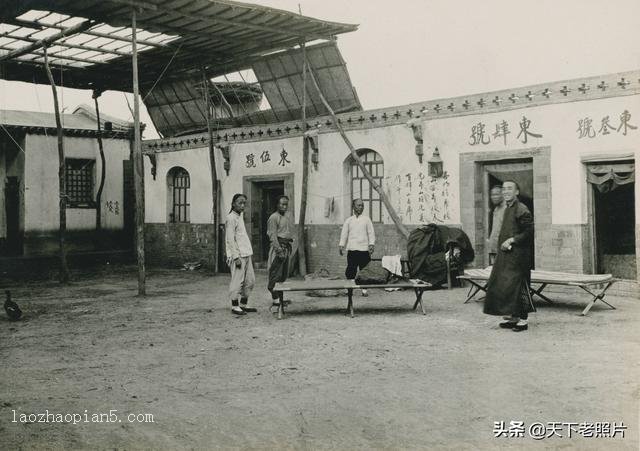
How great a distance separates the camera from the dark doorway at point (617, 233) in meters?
10.4

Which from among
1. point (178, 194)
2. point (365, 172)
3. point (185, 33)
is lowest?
point (178, 194)

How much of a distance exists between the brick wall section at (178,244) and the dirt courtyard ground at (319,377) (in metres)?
7.33

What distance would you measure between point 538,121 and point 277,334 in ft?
20.6

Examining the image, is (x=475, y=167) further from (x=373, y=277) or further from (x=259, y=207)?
(x=259, y=207)

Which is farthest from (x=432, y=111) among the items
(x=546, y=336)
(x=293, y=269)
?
(x=546, y=336)

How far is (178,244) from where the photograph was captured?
1728 cm

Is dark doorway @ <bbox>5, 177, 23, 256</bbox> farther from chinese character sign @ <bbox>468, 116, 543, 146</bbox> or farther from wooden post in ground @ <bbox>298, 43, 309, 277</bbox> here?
chinese character sign @ <bbox>468, 116, 543, 146</bbox>

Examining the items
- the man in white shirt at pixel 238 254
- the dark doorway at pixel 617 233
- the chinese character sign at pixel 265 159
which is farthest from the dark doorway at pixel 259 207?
the dark doorway at pixel 617 233

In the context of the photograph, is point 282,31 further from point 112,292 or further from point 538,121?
point 112,292

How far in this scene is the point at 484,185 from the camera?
1154 centimetres

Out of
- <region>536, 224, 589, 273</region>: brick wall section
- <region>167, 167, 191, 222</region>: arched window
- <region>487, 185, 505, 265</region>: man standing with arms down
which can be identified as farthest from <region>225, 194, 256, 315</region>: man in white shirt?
<region>167, 167, 191, 222</region>: arched window

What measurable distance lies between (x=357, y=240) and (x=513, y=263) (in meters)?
3.52

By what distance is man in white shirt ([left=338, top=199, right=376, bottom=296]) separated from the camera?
10016 millimetres

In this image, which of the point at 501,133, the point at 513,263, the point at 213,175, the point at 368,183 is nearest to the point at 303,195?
the point at 368,183
